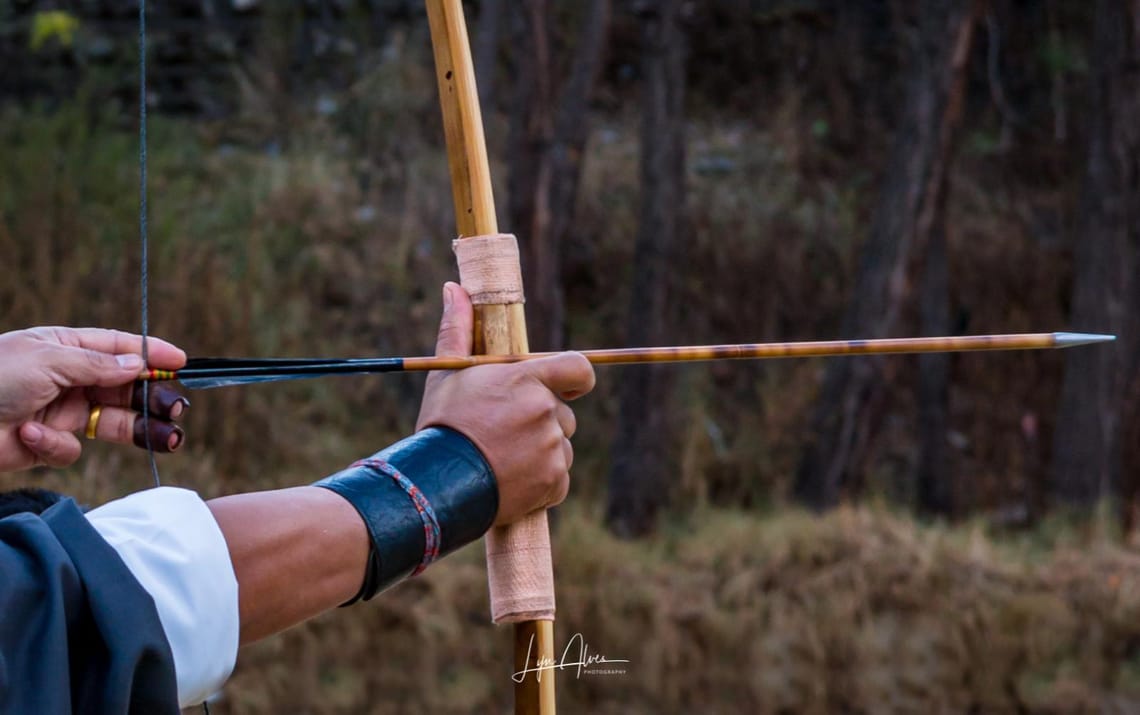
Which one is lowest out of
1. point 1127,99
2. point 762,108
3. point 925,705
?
point 925,705

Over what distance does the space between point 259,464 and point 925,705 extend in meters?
2.60

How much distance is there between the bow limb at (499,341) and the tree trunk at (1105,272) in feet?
11.7

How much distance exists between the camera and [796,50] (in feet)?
21.7

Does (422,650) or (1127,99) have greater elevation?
(1127,99)

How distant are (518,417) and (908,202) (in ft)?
11.8

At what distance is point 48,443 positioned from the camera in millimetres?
1342

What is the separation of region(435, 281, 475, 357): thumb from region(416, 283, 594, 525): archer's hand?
0.25ft

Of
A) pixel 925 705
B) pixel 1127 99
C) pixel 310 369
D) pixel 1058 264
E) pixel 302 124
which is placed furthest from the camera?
pixel 302 124

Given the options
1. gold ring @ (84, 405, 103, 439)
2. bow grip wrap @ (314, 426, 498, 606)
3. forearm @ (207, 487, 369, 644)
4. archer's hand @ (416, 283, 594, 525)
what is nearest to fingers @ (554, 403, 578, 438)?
archer's hand @ (416, 283, 594, 525)

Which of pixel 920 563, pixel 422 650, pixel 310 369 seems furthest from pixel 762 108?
pixel 310 369

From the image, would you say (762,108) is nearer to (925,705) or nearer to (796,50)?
(796,50)

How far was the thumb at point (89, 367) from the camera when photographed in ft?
4.21

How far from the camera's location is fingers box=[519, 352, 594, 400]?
132 cm

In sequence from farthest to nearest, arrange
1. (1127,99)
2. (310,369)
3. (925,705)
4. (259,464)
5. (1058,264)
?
1. (1058,264)
2. (259,464)
3. (1127,99)
4. (925,705)
5. (310,369)
